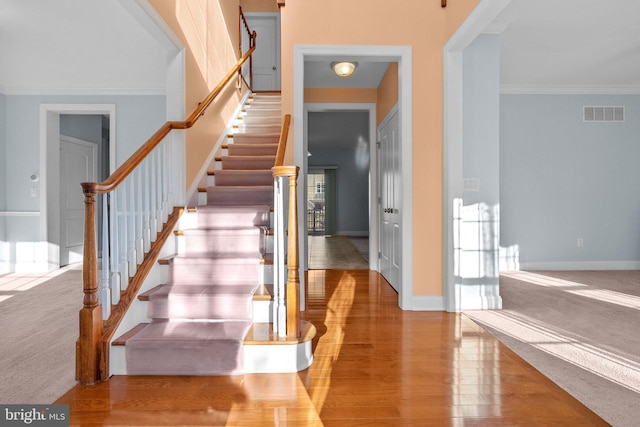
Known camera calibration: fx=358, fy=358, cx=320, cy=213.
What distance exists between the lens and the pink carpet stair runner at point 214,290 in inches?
86.3

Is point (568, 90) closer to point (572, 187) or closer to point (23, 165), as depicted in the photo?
point (572, 187)

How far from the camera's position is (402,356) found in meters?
2.44

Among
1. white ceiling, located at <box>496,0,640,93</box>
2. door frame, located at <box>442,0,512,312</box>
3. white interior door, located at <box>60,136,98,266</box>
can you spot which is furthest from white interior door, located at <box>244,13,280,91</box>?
door frame, located at <box>442,0,512,312</box>

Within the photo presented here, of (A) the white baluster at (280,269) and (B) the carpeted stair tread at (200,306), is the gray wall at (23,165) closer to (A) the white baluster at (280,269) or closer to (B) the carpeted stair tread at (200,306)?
(B) the carpeted stair tread at (200,306)

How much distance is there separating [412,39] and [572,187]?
3.82 metres

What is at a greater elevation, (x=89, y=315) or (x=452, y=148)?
(x=452, y=148)

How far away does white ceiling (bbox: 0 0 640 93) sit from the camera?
11.4ft

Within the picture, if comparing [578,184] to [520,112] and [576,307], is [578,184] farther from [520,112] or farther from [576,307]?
[576,307]

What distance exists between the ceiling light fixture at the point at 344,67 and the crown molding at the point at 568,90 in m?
2.56

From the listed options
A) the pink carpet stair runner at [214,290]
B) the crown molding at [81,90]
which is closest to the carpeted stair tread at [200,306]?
the pink carpet stair runner at [214,290]

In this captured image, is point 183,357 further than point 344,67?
No

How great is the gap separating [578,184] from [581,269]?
130 cm

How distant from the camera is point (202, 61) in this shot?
3.97 m

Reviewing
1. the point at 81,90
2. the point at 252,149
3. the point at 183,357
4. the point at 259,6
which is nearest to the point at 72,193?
the point at 81,90
